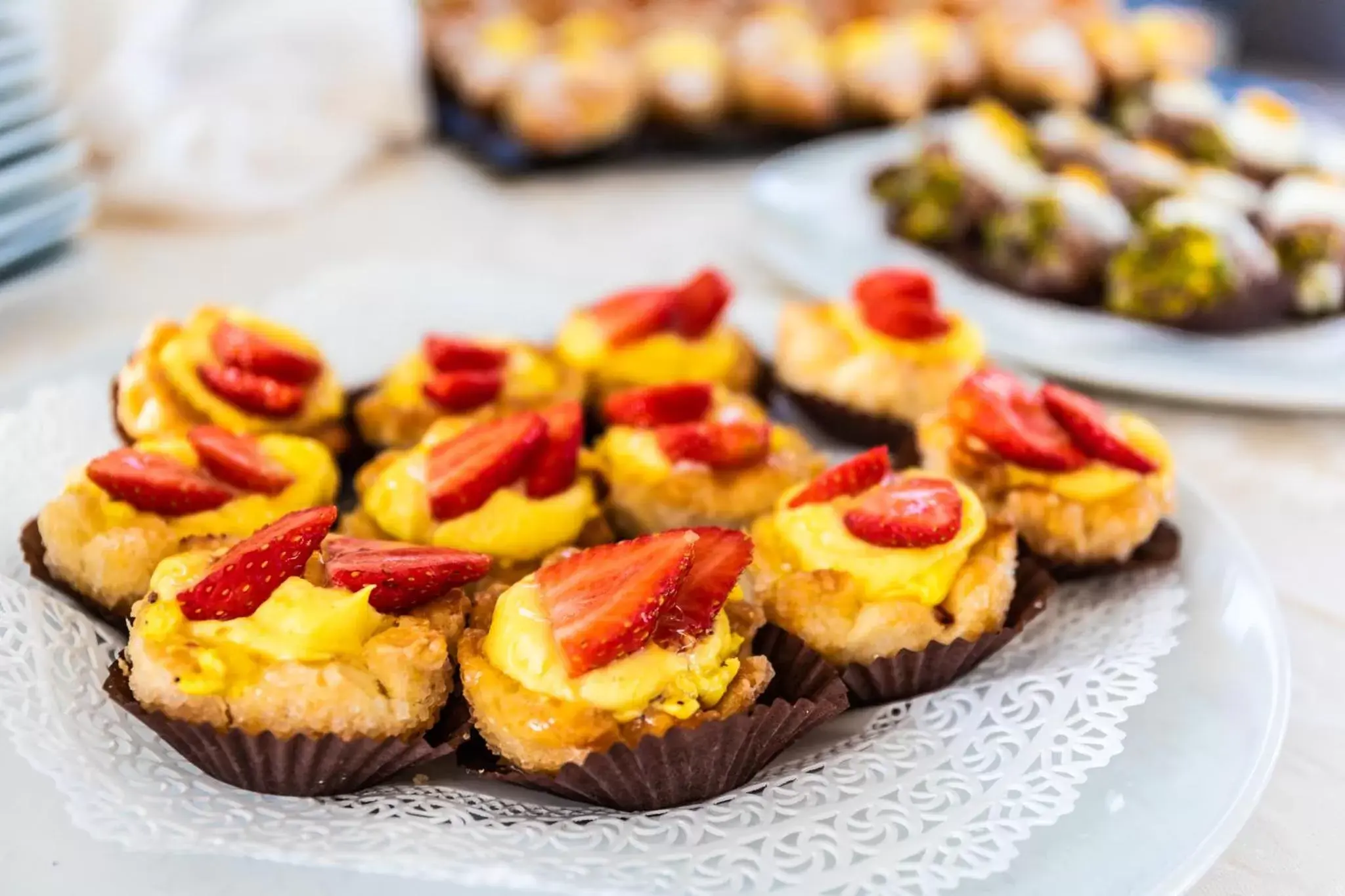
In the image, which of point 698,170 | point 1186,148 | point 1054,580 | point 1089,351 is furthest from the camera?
point 698,170

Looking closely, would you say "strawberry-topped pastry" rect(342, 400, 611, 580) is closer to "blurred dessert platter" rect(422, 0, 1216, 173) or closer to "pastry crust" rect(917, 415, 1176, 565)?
"pastry crust" rect(917, 415, 1176, 565)

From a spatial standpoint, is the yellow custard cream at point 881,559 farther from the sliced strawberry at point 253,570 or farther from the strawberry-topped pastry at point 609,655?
the sliced strawberry at point 253,570

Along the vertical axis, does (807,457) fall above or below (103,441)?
below

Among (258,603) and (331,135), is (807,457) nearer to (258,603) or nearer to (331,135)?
(258,603)

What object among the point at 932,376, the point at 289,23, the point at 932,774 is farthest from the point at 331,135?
the point at 932,774

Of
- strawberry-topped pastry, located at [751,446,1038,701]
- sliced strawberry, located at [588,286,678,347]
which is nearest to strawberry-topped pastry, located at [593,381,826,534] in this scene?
strawberry-topped pastry, located at [751,446,1038,701]

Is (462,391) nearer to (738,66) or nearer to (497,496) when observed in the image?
(497,496)
